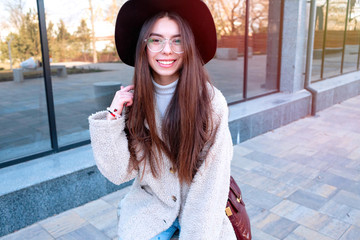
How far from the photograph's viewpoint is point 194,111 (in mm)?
1661

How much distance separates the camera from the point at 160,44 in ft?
5.36

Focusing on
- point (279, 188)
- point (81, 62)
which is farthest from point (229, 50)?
point (279, 188)

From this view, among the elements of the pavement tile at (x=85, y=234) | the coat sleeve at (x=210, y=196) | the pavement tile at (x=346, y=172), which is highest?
the coat sleeve at (x=210, y=196)

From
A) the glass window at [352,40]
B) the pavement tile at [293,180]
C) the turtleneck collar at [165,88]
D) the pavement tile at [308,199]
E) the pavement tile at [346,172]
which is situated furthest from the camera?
the glass window at [352,40]

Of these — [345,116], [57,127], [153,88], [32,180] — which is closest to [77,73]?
[57,127]

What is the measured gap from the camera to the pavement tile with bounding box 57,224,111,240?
9.87 ft

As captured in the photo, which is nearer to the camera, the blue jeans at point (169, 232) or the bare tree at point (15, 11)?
the blue jeans at point (169, 232)

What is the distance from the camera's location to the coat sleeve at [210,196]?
1.60 metres

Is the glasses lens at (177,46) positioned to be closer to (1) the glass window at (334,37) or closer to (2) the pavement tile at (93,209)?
(2) the pavement tile at (93,209)

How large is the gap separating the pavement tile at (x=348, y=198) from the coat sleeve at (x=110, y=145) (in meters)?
2.73

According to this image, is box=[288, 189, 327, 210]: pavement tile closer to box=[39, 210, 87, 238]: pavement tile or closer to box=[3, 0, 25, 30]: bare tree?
box=[39, 210, 87, 238]: pavement tile

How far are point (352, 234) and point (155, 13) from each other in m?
2.58

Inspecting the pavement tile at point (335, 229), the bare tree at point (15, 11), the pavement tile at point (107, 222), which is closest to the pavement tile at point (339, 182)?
the pavement tile at point (335, 229)

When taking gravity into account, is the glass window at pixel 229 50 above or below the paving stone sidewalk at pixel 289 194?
above
